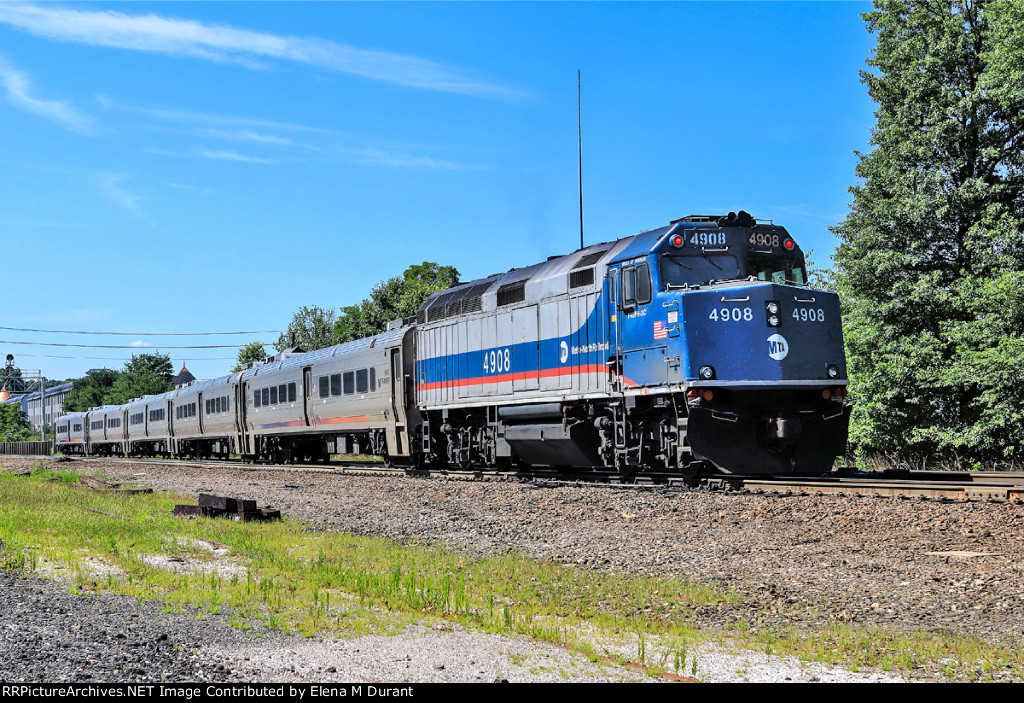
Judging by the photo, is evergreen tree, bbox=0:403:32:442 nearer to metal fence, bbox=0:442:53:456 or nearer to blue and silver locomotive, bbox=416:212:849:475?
metal fence, bbox=0:442:53:456

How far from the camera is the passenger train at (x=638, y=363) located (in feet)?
48.7

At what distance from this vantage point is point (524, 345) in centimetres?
1944

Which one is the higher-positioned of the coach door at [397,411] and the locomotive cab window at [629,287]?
the locomotive cab window at [629,287]

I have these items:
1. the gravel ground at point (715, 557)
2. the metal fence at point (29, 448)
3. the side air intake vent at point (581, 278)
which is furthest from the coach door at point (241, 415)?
the metal fence at point (29, 448)

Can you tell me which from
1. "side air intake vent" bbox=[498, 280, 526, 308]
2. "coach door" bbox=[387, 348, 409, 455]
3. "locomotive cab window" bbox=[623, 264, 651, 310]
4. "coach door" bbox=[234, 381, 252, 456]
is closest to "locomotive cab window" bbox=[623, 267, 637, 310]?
"locomotive cab window" bbox=[623, 264, 651, 310]

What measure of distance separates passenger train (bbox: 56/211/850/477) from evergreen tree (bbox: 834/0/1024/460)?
9.01 m

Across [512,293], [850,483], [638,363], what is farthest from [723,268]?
[512,293]

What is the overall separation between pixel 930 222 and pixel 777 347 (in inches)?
512

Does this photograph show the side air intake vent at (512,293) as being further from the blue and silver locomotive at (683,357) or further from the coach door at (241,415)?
the coach door at (241,415)

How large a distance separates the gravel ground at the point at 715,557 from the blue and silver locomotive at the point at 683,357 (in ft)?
4.45

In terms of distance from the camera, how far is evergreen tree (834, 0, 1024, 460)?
76.7ft

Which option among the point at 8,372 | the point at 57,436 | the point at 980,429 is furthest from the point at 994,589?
the point at 8,372

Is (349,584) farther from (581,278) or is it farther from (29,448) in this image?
(29,448)
